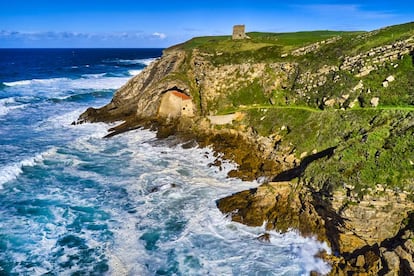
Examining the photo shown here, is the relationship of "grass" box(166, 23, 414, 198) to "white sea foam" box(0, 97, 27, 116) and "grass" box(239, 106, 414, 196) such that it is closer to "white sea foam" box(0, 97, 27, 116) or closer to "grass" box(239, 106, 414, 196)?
"grass" box(239, 106, 414, 196)

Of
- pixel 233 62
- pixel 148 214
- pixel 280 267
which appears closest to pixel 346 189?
pixel 280 267

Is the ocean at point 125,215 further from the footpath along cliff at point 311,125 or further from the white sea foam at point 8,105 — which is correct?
the white sea foam at point 8,105

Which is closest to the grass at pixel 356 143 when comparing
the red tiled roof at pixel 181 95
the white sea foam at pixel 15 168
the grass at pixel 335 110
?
the grass at pixel 335 110

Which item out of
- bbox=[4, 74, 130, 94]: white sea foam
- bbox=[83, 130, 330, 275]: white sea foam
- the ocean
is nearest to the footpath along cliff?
bbox=[83, 130, 330, 275]: white sea foam

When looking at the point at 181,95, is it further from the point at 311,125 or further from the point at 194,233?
the point at 194,233

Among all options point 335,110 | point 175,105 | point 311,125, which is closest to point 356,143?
point 311,125

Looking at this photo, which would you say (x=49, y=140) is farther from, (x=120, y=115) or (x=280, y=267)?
(x=280, y=267)
